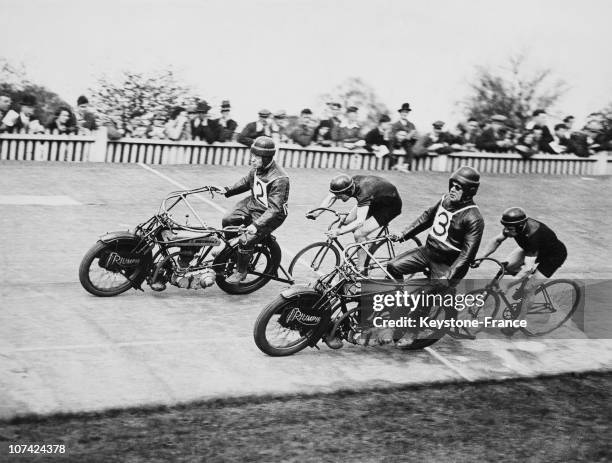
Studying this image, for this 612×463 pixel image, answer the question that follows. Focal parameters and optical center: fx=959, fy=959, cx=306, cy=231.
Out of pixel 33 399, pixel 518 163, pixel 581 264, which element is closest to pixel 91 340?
pixel 33 399

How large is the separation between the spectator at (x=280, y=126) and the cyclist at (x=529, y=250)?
10.9 meters

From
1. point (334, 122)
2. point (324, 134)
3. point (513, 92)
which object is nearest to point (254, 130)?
point (324, 134)

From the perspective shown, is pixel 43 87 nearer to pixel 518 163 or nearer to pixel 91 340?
pixel 518 163

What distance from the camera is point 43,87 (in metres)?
25.7

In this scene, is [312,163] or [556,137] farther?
[556,137]

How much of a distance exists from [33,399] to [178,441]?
1454 millimetres

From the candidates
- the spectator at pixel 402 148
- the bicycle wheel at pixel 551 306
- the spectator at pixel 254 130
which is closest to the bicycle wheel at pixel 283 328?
the bicycle wheel at pixel 551 306

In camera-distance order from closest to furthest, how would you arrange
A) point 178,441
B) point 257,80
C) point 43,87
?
1. point 178,441
2. point 43,87
3. point 257,80

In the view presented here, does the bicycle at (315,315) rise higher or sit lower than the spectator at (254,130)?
lower

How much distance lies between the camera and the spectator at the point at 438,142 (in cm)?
2262

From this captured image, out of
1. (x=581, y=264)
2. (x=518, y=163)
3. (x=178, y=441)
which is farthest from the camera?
(x=518, y=163)

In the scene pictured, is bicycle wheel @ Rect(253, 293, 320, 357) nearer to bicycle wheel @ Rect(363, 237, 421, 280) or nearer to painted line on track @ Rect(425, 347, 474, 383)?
bicycle wheel @ Rect(363, 237, 421, 280)

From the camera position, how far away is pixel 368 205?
11992 millimetres

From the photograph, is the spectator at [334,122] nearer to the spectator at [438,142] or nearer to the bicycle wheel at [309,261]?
the spectator at [438,142]
